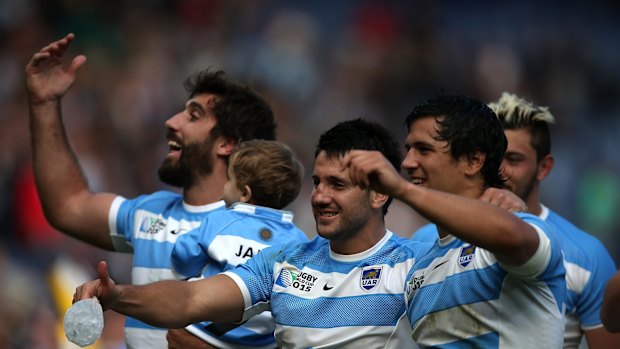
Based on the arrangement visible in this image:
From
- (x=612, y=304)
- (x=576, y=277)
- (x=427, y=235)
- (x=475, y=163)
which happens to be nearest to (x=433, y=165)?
(x=475, y=163)

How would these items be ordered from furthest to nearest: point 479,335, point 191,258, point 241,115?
1. point 241,115
2. point 191,258
3. point 479,335

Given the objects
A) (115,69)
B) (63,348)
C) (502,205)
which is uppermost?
(502,205)

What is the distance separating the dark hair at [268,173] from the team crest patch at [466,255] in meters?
1.51

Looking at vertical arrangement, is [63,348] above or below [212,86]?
below

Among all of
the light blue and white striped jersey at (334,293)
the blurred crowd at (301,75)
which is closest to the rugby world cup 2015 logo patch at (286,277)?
the light blue and white striped jersey at (334,293)

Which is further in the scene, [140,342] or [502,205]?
[140,342]

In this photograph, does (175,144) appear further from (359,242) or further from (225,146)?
(359,242)

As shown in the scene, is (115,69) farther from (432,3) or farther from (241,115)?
(241,115)

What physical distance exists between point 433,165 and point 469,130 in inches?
8.3

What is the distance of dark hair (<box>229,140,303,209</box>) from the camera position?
18.7 feet

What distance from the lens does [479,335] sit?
4.30m

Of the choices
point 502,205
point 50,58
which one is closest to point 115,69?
point 50,58

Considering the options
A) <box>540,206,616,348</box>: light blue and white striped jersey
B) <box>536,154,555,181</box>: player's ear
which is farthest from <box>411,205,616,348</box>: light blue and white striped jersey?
<box>536,154,555,181</box>: player's ear

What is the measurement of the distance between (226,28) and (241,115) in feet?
27.9
